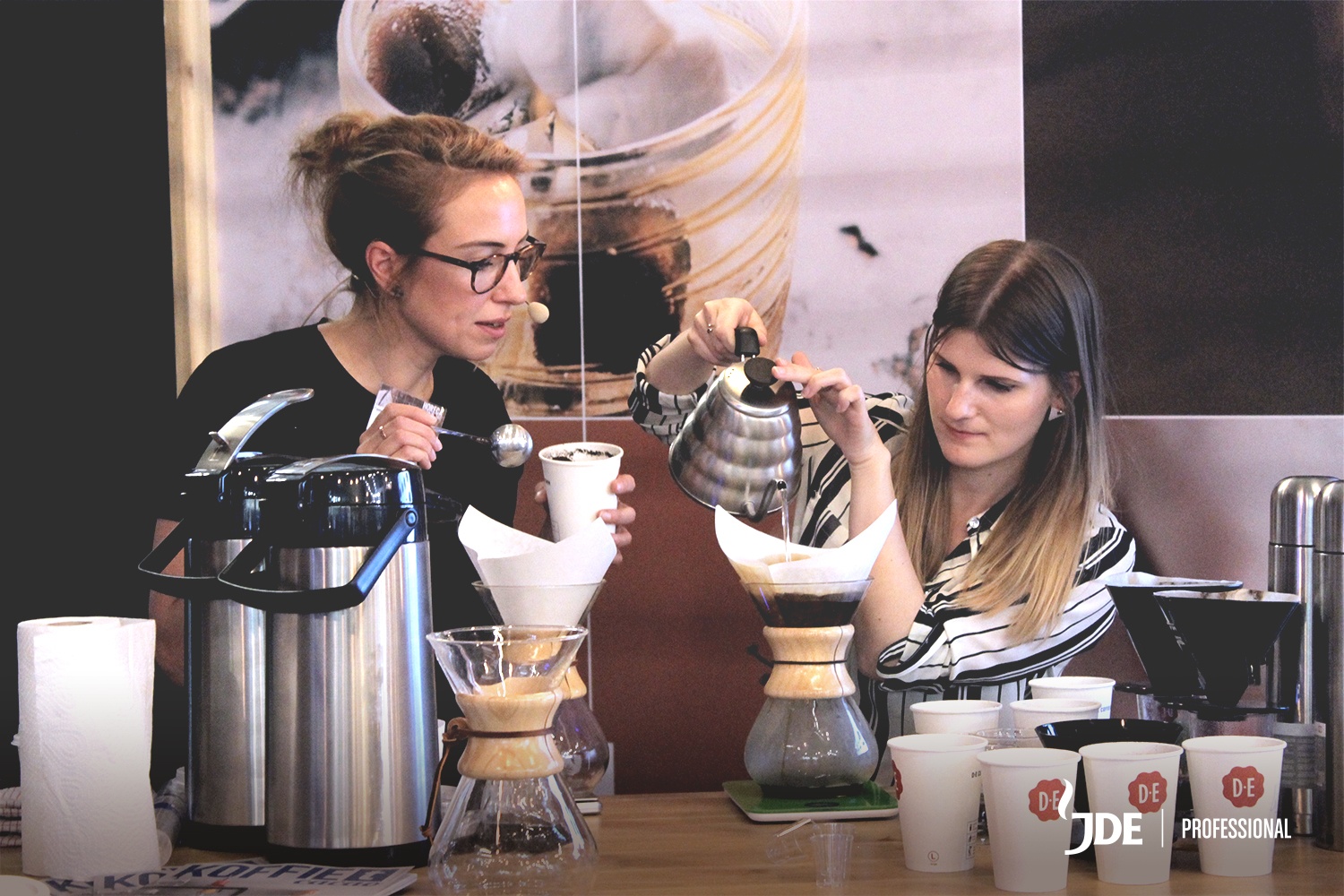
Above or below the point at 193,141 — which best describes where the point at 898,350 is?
below

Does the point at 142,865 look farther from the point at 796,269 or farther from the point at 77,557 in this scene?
the point at 796,269

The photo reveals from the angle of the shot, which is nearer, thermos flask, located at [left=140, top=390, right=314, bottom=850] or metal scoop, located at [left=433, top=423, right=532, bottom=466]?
thermos flask, located at [left=140, top=390, right=314, bottom=850]

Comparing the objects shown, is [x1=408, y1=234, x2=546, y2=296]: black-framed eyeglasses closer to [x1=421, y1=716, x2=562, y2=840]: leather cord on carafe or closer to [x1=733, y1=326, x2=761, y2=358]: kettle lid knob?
[x1=733, y1=326, x2=761, y2=358]: kettle lid knob

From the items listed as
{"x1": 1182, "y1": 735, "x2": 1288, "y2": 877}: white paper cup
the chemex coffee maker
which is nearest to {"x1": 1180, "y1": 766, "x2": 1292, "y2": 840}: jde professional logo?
{"x1": 1182, "y1": 735, "x2": 1288, "y2": 877}: white paper cup

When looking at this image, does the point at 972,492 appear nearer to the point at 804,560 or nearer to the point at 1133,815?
the point at 804,560

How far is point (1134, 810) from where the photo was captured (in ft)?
3.57

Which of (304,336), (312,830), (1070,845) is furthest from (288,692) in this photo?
(304,336)

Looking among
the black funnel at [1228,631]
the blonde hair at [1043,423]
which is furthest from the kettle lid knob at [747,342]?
the black funnel at [1228,631]

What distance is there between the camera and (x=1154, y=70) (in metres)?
2.65

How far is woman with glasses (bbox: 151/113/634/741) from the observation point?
7.89ft

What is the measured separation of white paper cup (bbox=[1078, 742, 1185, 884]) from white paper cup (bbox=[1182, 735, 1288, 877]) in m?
0.06

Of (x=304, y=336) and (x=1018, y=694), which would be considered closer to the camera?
(x=1018, y=694)

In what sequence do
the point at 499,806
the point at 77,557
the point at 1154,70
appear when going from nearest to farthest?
the point at 499,806
the point at 77,557
the point at 1154,70

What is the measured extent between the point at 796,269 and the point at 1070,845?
65.3 inches
